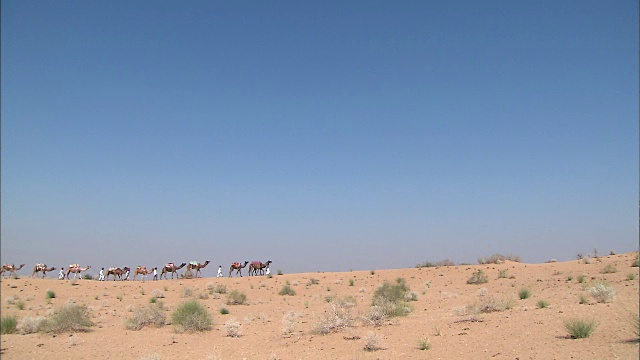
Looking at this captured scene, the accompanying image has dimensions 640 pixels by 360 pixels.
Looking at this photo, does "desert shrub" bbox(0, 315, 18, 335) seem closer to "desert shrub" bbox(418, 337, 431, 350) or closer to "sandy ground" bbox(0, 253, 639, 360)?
"sandy ground" bbox(0, 253, 639, 360)

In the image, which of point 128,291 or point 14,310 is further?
point 128,291

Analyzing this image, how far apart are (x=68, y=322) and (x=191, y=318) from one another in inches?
237

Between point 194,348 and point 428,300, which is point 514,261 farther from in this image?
point 194,348

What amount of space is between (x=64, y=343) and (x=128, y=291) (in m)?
24.5

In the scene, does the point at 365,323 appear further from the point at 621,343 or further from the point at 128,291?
the point at 128,291

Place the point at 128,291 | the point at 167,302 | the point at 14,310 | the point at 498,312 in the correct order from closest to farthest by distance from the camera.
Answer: the point at 498,312 < the point at 14,310 < the point at 167,302 < the point at 128,291

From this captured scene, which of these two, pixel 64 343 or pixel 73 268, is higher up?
pixel 73 268

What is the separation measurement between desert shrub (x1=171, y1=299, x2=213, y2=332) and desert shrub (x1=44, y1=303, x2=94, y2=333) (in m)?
4.39

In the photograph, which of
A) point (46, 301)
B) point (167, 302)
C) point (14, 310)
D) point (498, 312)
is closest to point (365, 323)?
point (498, 312)

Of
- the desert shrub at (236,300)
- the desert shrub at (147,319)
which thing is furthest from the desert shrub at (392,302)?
the desert shrub at (147,319)

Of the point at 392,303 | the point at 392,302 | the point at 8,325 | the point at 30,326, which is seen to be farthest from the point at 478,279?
the point at 8,325

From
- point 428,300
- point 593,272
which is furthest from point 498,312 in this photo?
point 593,272

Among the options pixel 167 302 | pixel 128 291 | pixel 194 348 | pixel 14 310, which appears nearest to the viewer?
pixel 194 348

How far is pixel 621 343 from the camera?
39.8 ft
